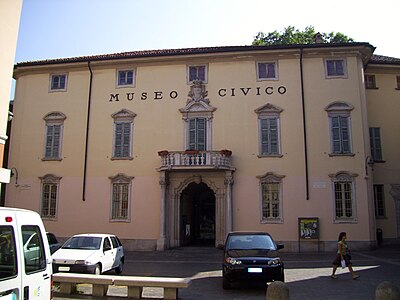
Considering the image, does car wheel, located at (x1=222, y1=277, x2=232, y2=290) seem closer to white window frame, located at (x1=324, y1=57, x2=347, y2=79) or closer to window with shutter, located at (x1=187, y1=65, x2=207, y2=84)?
window with shutter, located at (x1=187, y1=65, x2=207, y2=84)

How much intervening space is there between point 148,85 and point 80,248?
43.5 feet

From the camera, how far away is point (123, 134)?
2327cm

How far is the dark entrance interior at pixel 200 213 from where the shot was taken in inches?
961

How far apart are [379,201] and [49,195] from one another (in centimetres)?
2043

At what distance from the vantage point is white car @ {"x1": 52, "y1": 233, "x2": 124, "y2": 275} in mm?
11391

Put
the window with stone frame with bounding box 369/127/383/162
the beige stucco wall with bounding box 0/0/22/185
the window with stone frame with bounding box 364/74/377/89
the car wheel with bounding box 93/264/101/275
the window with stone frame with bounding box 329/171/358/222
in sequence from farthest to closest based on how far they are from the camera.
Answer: the window with stone frame with bounding box 364/74/377/89
the window with stone frame with bounding box 369/127/383/162
the window with stone frame with bounding box 329/171/358/222
the car wheel with bounding box 93/264/101/275
the beige stucco wall with bounding box 0/0/22/185

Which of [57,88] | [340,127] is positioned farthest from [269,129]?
[57,88]

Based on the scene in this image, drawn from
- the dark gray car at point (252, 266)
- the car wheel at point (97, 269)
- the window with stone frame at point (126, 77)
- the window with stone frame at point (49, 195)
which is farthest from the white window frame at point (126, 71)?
the dark gray car at point (252, 266)

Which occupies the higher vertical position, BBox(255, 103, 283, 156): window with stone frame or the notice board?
BBox(255, 103, 283, 156): window with stone frame

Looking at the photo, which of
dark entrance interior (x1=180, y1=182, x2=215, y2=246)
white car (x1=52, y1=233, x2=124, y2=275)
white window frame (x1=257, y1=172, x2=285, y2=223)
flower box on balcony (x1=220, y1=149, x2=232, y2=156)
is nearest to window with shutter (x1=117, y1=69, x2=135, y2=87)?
flower box on balcony (x1=220, y1=149, x2=232, y2=156)

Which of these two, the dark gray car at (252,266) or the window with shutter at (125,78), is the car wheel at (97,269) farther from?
the window with shutter at (125,78)

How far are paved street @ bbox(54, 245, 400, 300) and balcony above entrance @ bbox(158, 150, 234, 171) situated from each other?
15.3ft

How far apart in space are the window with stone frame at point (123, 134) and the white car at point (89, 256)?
939 centimetres

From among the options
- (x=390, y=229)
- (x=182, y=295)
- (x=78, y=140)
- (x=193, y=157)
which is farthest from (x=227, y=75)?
(x=182, y=295)
